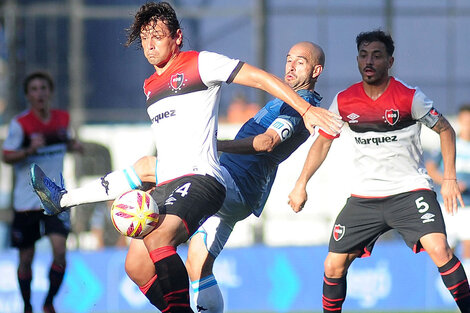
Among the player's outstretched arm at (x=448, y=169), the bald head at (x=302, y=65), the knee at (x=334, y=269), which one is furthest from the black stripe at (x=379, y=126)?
the knee at (x=334, y=269)

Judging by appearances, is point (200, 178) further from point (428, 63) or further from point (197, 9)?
point (428, 63)

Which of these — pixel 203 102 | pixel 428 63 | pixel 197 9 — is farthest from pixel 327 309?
pixel 428 63

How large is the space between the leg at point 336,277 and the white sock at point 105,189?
1.64 meters

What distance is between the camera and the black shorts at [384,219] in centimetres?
701

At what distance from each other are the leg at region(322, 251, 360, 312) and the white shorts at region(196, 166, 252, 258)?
77cm

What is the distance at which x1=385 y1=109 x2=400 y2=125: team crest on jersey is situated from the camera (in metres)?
7.08

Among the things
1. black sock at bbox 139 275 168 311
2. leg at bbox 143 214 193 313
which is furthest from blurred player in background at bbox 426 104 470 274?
leg at bbox 143 214 193 313

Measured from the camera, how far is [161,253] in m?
5.90

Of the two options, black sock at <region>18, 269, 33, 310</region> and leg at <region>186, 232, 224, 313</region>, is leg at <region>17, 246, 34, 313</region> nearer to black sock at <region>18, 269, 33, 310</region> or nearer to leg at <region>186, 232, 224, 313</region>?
black sock at <region>18, 269, 33, 310</region>

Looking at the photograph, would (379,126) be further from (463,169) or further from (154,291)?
(463,169)

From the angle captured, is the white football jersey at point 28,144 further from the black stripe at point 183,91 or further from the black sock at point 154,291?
the black stripe at point 183,91

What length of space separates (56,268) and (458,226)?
588 cm

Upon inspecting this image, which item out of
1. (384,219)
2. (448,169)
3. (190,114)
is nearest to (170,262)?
(190,114)

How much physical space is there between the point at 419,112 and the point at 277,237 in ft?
26.6
